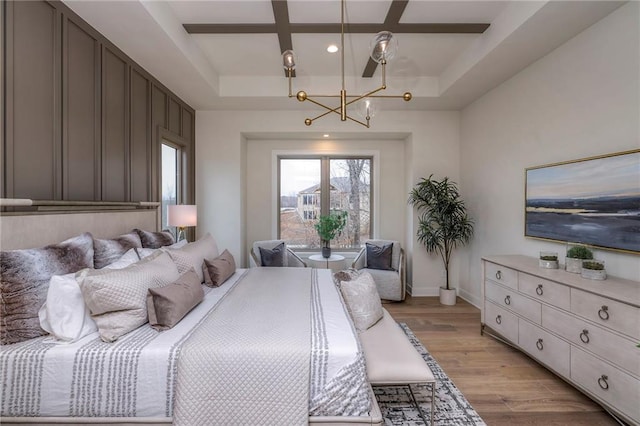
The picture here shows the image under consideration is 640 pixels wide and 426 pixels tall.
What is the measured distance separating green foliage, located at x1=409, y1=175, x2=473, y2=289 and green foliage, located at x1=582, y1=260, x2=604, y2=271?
186 cm

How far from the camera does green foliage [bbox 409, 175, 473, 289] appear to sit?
4083 millimetres

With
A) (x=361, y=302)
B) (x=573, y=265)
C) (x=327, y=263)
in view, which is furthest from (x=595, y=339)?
(x=327, y=263)

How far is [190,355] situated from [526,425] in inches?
82.4

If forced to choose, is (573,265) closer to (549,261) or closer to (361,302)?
(549,261)

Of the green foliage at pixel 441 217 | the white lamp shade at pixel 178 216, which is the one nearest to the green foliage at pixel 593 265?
the green foliage at pixel 441 217

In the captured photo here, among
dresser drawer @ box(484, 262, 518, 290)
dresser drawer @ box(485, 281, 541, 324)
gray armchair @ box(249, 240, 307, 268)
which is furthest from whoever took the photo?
gray armchair @ box(249, 240, 307, 268)

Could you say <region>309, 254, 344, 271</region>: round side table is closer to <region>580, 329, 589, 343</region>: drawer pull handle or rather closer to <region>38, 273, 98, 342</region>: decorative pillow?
<region>580, 329, 589, 343</region>: drawer pull handle

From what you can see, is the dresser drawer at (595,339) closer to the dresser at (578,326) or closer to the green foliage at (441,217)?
the dresser at (578,326)

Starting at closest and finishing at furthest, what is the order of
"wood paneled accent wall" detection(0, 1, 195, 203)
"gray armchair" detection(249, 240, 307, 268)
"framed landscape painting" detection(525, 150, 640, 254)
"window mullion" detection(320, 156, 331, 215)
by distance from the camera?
"wood paneled accent wall" detection(0, 1, 195, 203), "framed landscape painting" detection(525, 150, 640, 254), "gray armchair" detection(249, 240, 307, 268), "window mullion" detection(320, 156, 331, 215)

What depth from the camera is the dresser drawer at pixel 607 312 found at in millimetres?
1701

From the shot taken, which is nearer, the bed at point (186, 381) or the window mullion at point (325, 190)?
the bed at point (186, 381)

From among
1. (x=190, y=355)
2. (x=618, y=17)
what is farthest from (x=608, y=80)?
(x=190, y=355)

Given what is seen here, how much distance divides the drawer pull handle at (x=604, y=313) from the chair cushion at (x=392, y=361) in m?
1.17

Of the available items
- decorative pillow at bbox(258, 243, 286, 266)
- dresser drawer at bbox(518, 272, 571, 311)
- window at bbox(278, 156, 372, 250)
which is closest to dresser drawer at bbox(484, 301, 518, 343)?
dresser drawer at bbox(518, 272, 571, 311)
